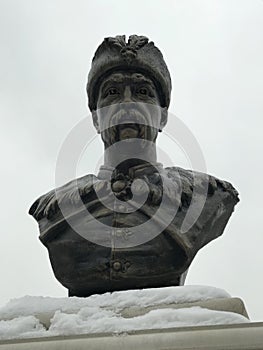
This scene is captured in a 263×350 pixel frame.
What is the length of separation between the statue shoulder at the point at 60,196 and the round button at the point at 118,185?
0.35 feet

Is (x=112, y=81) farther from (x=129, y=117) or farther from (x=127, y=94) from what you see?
(x=129, y=117)

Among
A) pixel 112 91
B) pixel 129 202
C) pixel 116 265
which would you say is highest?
pixel 112 91

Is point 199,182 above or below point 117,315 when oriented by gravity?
above

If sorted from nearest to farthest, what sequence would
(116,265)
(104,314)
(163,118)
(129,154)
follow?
(104,314), (116,265), (129,154), (163,118)

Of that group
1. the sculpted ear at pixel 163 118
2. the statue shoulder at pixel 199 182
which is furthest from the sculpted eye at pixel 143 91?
the statue shoulder at pixel 199 182

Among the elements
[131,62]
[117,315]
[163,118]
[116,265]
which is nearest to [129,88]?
[131,62]

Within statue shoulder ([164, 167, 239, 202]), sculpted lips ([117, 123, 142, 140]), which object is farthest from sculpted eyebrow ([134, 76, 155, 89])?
statue shoulder ([164, 167, 239, 202])

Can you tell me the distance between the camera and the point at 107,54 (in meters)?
3.29

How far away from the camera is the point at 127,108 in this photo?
311 centimetres

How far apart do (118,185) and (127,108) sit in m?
0.38

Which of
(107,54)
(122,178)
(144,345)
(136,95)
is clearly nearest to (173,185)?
(122,178)

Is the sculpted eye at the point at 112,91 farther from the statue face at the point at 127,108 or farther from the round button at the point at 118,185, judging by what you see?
the round button at the point at 118,185

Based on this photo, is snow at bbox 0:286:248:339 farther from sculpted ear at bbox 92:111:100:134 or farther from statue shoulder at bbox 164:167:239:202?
sculpted ear at bbox 92:111:100:134

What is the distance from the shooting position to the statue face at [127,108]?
312 centimetres
